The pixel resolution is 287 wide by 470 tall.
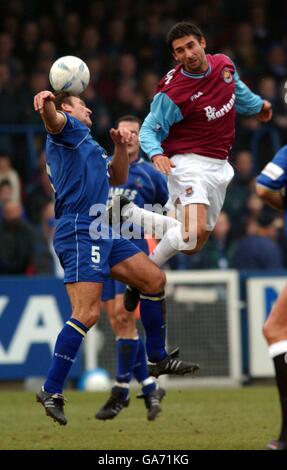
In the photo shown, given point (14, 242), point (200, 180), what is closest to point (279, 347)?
point (200, 180)

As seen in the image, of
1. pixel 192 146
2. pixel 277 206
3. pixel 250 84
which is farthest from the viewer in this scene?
pixel 250 84

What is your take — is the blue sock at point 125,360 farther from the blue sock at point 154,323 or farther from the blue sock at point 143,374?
the blue sock at point 154,323

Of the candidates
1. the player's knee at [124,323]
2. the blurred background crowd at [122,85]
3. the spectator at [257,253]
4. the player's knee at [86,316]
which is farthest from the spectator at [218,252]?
the player's knee at [86,316]

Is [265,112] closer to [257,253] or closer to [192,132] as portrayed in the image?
[192,132]

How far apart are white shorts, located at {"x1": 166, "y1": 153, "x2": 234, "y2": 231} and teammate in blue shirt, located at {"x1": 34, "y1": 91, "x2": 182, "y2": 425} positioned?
59 cm

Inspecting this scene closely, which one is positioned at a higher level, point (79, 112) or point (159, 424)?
point (79, 112)

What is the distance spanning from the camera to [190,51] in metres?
9.56

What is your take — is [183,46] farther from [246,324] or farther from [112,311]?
[246,324]

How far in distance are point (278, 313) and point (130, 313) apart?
9.84 feet

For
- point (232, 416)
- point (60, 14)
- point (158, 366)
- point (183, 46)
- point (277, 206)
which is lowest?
point (232, 416)

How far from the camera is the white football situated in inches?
364

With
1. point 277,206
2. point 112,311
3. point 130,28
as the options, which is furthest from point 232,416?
point 130,28

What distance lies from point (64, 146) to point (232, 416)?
352 centimetres

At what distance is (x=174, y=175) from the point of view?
9.94 m
